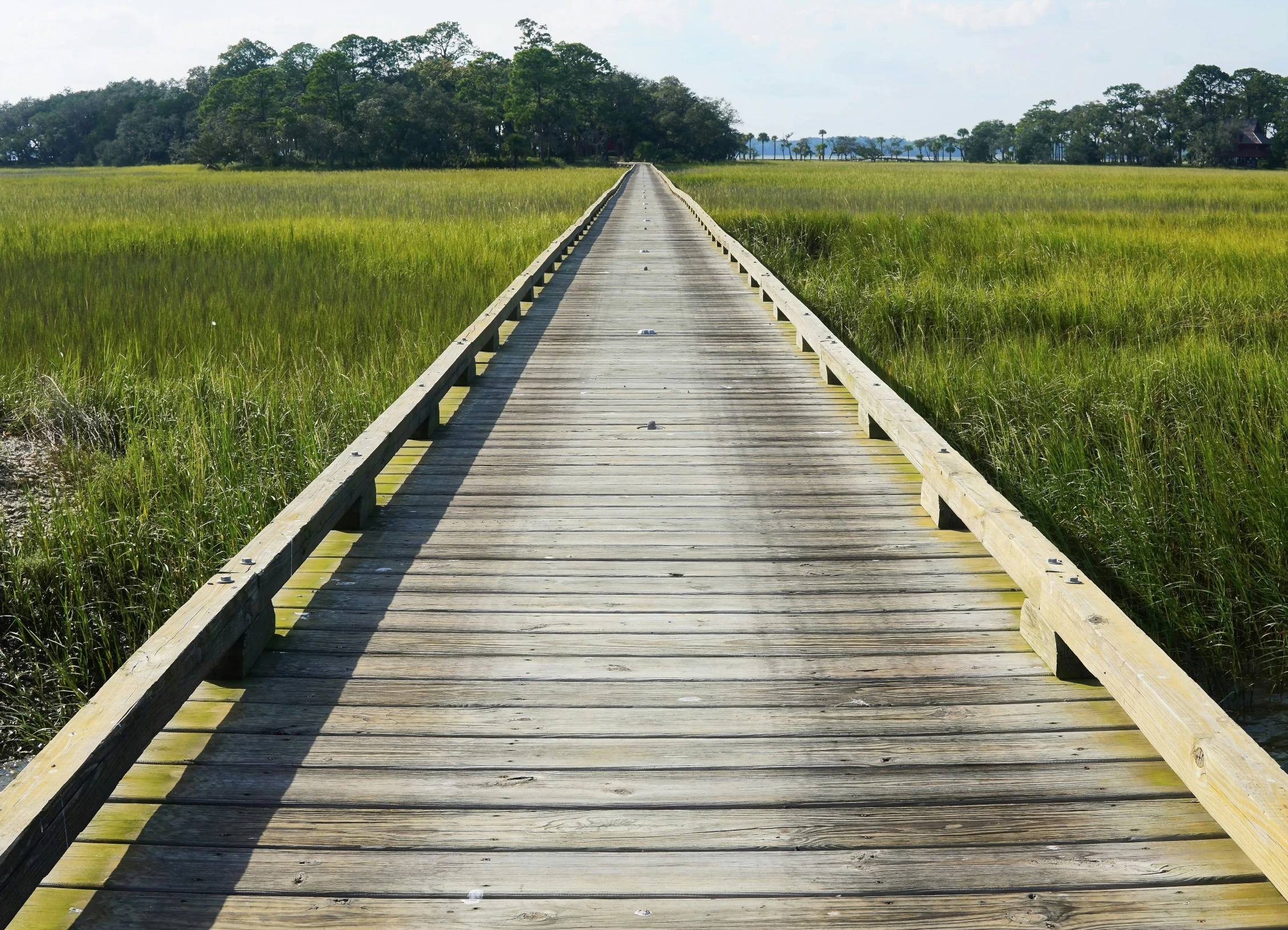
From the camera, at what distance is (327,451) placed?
19.4 ft

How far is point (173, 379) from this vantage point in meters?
7.39

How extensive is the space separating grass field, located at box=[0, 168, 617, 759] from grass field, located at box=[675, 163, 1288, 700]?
12.5 ft

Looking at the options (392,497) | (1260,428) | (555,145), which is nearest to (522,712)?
(392,497)

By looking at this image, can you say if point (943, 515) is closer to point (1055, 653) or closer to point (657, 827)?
point (1055, 653)

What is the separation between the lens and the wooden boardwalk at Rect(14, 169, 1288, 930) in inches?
80.2

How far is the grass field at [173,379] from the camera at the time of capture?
14.4ft

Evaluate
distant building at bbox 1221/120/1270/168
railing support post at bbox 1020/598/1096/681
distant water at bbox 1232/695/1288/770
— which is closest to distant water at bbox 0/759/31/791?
railing support post at bbox 1020/598/1096/681

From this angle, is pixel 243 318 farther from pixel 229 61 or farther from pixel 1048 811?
pixel 229 61

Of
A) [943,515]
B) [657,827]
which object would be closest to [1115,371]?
[943,515]

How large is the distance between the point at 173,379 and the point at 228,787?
566 cm

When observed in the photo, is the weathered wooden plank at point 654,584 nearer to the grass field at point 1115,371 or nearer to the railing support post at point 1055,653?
the railing support post at point 1055,653

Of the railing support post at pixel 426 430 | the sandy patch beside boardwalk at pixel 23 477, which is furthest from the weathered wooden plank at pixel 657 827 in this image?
the sandy patch beside boardwalk at pixel 23 477

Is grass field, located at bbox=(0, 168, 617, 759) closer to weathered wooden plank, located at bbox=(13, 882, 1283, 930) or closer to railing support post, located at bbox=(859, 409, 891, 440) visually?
weathered wooden plank, located at bbox=(13, 882, 1283, 930)

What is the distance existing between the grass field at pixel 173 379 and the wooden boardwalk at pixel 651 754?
111cm
